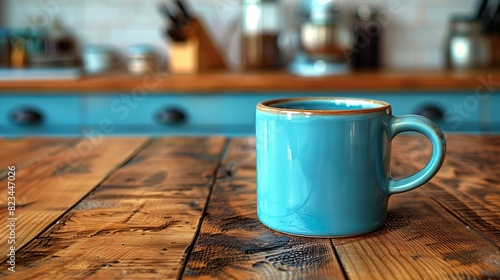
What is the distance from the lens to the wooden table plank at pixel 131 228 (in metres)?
0.47

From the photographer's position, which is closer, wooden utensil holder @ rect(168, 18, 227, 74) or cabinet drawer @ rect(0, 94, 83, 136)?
cabinet drawer @ rect(0, 94, 83, 136)

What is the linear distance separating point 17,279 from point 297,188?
23cm

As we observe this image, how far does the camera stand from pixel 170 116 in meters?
1.93

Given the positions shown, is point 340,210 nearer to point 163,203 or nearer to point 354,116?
point 354,116

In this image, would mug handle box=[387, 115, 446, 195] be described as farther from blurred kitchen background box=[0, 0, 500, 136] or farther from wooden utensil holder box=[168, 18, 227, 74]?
wooden utensil holder box=[168, 18, 227, 74]

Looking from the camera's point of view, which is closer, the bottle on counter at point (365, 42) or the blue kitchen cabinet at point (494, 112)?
the blue kitchen cabinet at point (494, 112)

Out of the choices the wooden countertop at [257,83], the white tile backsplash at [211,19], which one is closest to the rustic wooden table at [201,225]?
the wooden countertop at [257,83]

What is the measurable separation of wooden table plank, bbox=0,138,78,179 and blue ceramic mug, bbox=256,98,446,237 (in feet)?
1.40

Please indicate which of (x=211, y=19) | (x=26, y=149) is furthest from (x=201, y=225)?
(x=211, y=19)

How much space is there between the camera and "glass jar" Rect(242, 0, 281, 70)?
2.25 m

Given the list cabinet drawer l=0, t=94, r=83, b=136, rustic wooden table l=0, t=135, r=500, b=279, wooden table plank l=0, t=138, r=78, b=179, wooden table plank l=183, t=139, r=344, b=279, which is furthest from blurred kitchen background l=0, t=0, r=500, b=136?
wooden table plank l=183, t=139, r=344, b=279

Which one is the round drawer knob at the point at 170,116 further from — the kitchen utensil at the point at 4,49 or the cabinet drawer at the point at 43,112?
the kitchen utensil at the point at 4,49

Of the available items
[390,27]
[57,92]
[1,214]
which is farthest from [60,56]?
[1,214]

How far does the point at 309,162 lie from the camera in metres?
0.53
